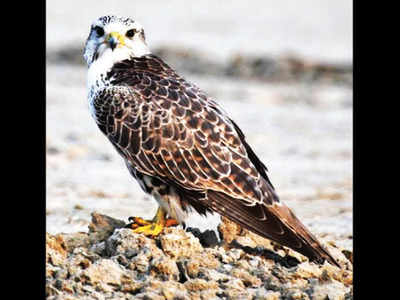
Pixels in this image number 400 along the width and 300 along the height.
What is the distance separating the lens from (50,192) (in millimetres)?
9656

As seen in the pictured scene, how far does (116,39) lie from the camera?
6879 mm

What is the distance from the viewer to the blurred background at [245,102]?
380 inches

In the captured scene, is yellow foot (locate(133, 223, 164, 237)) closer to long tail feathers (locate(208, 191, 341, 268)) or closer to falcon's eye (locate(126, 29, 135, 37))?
long tail feathers (locate(208, 191, 341, 268))

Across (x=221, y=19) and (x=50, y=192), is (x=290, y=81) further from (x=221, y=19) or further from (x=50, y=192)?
(x=50, y=192)

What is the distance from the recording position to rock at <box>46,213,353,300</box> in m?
5.82

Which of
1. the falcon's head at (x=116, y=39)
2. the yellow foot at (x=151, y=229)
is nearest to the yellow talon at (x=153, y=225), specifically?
the yellow foot at (x=151, y=229)

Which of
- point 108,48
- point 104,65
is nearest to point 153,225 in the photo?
point 104,65

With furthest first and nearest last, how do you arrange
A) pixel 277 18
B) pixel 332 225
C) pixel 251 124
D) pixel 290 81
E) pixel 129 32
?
1. pixel 277 18
2. pixel 290 81
3. pixel 251 124
4. pixel 332 225
5. pixel 129 32

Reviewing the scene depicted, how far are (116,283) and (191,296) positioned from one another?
0.47 meters

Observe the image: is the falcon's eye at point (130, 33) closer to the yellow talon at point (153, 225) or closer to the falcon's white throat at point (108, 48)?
the falcon's white throat at point (108, 48)

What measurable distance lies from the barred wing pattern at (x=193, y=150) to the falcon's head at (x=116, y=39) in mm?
198

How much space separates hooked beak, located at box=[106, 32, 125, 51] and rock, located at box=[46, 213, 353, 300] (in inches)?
52.8
